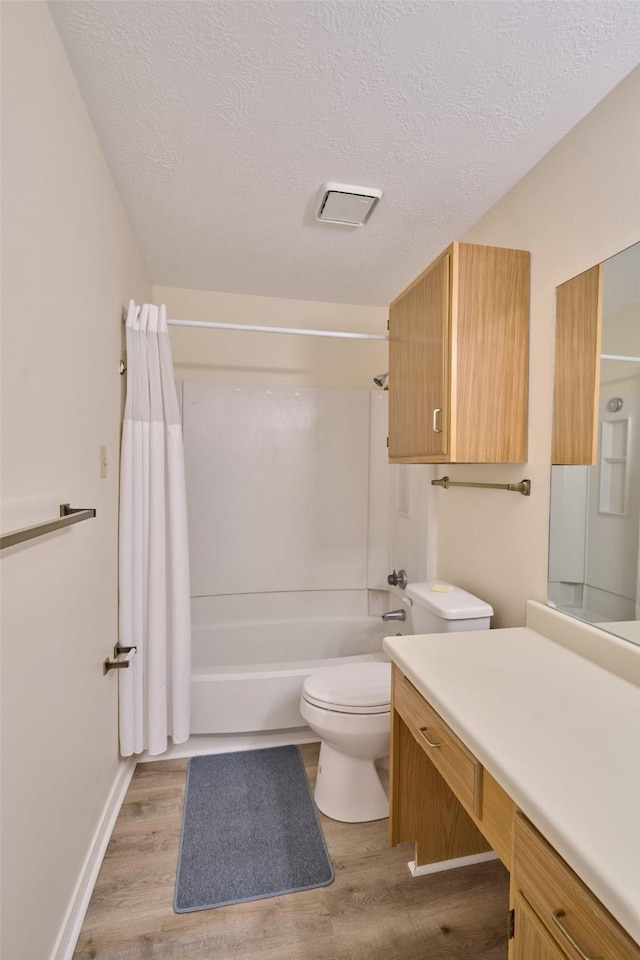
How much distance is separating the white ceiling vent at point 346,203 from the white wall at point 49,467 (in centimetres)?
75

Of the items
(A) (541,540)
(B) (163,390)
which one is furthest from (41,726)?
(A) (541,540)

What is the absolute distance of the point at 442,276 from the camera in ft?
5.07

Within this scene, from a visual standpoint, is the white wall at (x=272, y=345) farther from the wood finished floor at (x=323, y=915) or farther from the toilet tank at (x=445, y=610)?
the wood finished floor at (x=323, y=915)

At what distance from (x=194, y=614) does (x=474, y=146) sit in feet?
8.28

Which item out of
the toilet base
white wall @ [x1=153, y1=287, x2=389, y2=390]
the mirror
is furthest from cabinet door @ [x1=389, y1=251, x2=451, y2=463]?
the toilet base

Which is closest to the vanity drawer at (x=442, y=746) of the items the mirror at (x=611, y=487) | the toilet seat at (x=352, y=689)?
the toilet seat at (x=352, y=689)

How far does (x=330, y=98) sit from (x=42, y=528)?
4.33 feet

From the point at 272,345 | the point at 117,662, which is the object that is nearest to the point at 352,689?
the point at 117,662

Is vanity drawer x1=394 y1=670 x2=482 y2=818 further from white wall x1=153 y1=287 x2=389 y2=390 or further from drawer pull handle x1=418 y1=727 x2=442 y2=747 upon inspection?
white wall x1=153 y1=287 x2=389 y2=390

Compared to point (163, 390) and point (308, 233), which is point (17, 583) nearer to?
point (163, 390)

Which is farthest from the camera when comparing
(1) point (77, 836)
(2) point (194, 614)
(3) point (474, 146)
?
(2) point (194, 614)

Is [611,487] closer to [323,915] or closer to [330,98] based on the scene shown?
[330,98]

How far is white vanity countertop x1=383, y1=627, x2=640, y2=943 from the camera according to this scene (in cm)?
63

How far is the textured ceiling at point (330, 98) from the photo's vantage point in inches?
41.2
